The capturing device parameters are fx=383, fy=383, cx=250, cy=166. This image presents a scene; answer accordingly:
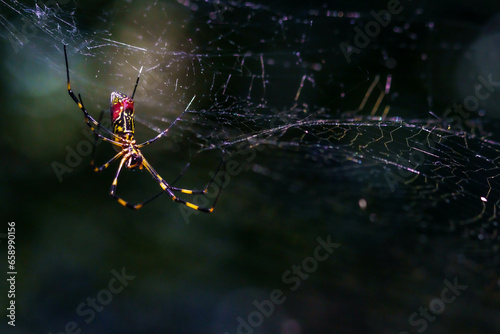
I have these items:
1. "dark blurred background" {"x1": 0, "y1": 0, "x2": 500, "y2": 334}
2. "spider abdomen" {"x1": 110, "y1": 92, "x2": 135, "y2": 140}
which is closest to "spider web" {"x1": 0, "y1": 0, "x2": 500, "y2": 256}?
"dark blurred background" {"x1": 0, "y1": 0, "x2": 500, "y2": 334}

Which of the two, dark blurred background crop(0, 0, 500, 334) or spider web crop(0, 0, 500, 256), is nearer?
spider web crop(0, 0, 500, 256)

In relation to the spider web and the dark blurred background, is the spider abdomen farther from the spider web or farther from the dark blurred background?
the dark blurred background

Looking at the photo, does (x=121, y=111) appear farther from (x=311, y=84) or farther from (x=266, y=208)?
(x=266, y=208)

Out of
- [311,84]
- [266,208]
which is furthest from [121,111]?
[266,208]

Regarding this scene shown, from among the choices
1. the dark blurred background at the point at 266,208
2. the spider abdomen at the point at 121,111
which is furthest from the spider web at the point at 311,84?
the spider abdomen at the point at 121,111

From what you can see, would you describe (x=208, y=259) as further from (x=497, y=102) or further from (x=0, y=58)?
(x=497, y=102)

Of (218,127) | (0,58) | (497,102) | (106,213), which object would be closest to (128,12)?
(218,127)
